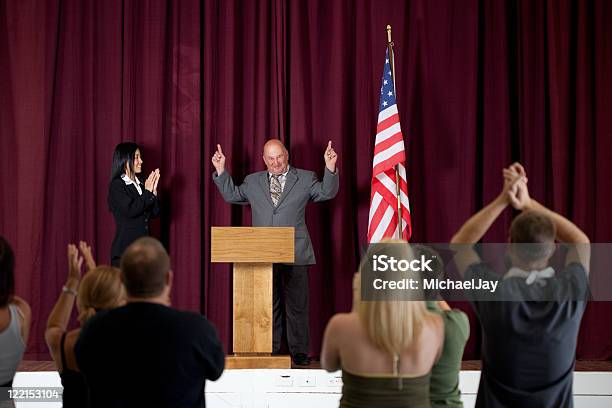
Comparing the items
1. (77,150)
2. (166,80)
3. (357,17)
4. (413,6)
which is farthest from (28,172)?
(413,6)

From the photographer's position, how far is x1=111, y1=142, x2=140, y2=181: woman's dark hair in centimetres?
595

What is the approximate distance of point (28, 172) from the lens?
6.46 m

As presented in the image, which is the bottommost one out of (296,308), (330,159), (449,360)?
(296,308)

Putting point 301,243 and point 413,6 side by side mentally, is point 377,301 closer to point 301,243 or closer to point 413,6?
point 301,243

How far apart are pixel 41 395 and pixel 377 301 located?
3.44m

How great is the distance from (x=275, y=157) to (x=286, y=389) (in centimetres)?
178

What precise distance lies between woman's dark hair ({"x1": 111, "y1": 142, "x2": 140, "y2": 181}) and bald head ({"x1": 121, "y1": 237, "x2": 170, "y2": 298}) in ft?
12.3

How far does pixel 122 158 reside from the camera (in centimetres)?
595

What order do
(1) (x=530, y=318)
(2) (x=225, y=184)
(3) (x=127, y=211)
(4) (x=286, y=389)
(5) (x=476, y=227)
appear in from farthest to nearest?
(2) (x=225, y=184) < (3) (x=127, y=211) < (4) (x=286, y=389) < (5) (x=476, y=227) < (1) (x=530, y=318)

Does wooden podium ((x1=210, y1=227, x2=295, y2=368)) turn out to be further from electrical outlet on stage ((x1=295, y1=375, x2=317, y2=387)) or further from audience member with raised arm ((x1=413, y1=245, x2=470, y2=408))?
audience member with raised arm ((x1=413, y1=245, x2=470, y2=408))

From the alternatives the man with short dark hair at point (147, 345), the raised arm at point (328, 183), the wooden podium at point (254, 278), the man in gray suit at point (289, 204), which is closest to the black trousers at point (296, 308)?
the man in gray suit at point (289, 204)

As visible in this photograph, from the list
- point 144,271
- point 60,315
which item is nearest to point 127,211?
point 60,315

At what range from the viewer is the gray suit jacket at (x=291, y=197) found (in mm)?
5887

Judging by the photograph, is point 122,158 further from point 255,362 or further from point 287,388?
point 287,388
